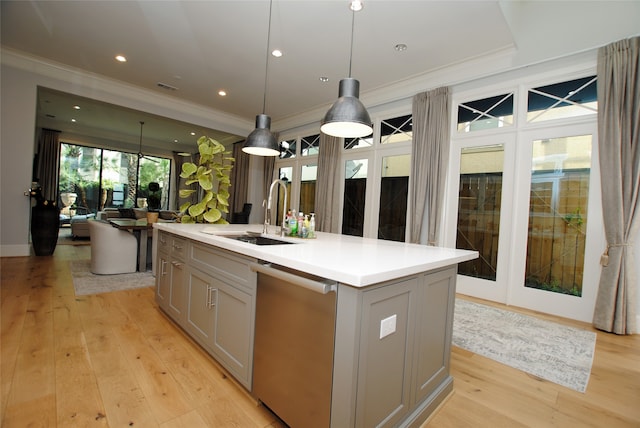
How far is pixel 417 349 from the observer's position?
1427 mm

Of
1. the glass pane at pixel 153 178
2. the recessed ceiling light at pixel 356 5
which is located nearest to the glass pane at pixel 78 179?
the glass pane at pixel 153 178

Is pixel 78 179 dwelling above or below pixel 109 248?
above

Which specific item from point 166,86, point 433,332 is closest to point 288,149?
point 166,86

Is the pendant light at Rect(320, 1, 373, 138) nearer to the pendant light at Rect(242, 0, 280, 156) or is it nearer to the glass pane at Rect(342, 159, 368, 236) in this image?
the pendant light at Rect(242, 0, 280, 156)

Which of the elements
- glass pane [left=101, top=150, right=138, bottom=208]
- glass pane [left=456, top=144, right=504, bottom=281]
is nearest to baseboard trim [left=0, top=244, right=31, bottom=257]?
glass pane [left=101, top=150, right=138, bottom=208]

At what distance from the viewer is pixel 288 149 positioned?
7.01 m

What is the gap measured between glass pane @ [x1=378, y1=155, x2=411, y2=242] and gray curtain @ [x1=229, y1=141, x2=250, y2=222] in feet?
13.6

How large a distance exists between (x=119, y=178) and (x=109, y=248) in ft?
22.4

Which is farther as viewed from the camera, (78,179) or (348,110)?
(78,179)

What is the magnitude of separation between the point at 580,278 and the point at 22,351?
196 inches

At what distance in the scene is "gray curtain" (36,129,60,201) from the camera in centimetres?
806

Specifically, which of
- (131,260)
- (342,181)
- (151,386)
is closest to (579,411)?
(151,386)

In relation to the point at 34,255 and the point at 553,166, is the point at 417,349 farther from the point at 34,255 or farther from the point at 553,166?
the point at 34,255

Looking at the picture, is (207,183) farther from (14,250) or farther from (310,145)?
(14,250)
